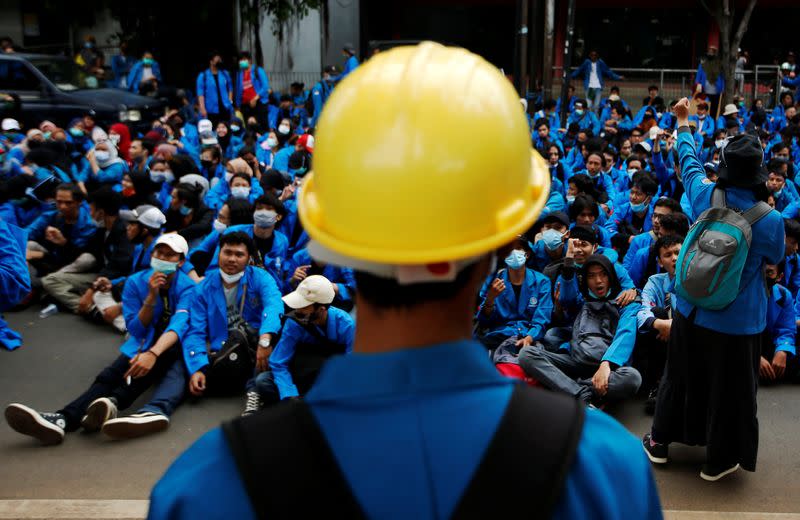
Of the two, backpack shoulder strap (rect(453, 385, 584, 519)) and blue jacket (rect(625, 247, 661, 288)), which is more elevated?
backpack shoulder strap (rect(453, 385, 584, 519))

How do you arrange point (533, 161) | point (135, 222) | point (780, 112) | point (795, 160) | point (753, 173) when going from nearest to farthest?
1. point (533, 161)
2. point (753, 173)
3. point (135, 222)
4. point (795, 160)
5. point (780, 112)

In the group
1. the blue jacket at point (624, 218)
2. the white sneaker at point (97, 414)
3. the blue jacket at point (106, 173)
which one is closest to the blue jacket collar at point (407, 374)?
the white sneaker at point (97, 414)

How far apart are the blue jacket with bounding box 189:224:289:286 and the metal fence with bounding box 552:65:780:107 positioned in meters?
15.5

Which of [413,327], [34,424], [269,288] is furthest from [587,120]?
[413,327]

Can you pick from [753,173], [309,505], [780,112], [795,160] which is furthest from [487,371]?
[780,112]

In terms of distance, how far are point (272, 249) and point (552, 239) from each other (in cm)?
235

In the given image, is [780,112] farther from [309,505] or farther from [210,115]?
[309,505]

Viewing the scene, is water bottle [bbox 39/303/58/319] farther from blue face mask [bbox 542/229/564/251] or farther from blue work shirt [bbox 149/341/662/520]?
blue work shirt [bbox 149/341/662/520]

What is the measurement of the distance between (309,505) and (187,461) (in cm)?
20

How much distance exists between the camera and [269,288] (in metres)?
6.00

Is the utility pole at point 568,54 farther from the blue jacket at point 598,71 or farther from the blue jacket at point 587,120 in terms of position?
the blue jacket at point 598,71

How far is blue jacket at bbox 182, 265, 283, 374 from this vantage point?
583 cm

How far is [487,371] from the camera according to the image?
1186 mm

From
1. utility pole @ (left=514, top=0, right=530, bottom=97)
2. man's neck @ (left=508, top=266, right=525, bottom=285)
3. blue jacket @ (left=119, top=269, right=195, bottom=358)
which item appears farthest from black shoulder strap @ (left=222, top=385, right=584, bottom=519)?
utility pole @ (left=514, top=0, right=530, bottom=97)
